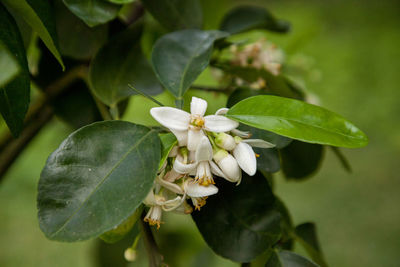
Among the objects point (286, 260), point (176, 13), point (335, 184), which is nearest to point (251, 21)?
point (176, 13)

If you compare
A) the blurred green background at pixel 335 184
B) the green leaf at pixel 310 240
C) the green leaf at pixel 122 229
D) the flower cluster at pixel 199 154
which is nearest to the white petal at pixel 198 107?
the flower cluster at pixel 199 154

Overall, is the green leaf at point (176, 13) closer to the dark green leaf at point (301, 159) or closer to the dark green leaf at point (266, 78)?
the dark green leaf at point (266, 78)

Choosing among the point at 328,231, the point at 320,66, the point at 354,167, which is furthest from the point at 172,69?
the point at 320,66

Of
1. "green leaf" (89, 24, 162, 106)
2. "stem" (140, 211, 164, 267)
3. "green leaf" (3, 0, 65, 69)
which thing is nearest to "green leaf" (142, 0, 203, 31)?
"green leaf" (89, 24, 162, 106)

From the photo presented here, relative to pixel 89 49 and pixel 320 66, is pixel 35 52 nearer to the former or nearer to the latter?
pixel 89 49

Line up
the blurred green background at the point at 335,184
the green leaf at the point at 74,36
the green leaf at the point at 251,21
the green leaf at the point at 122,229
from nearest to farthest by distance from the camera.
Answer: the green leaf at the point at 122,229 → the green leaf at the point at 74,36 → the green leaf at the point at 251,21 → the blurred green background at the point at 335,184

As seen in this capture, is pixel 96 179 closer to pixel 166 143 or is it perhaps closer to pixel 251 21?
pixel 166 143
